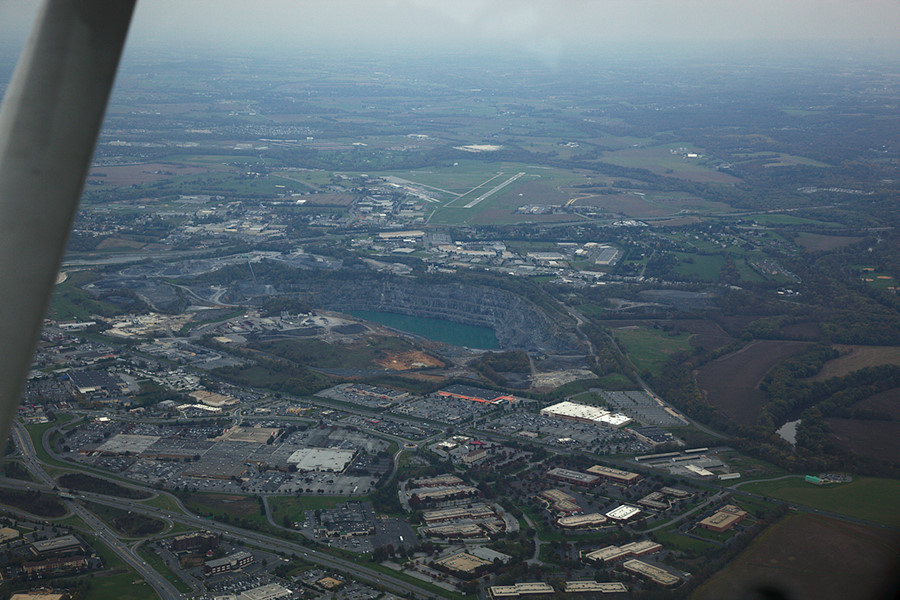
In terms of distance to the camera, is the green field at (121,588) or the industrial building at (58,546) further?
the industrial building at (58,546)

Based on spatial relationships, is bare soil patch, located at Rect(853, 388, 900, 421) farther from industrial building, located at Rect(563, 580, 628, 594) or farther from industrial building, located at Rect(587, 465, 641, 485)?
industrial building, located at Rect(563, 580, 628, 594)

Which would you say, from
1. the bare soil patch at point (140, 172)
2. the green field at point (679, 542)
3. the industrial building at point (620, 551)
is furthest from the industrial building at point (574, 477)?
the bare soil patch at point (140, 172)

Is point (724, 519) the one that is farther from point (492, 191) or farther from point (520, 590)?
point (492, 191)

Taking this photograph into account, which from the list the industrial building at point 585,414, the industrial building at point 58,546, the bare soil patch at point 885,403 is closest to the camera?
the industrial building at point 58,546

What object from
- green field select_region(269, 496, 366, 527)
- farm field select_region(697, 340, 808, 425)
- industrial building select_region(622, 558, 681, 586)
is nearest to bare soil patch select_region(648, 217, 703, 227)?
farm field select_region(697, 340, 808, 425)

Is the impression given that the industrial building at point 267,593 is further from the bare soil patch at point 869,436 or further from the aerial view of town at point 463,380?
the bare soil patch at point 869,436

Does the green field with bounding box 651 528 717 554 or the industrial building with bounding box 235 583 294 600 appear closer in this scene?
the industrial building with bounding box 235 583 294 600

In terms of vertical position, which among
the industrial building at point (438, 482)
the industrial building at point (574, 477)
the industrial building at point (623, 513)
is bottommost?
the industrial building at point (438, 482)
